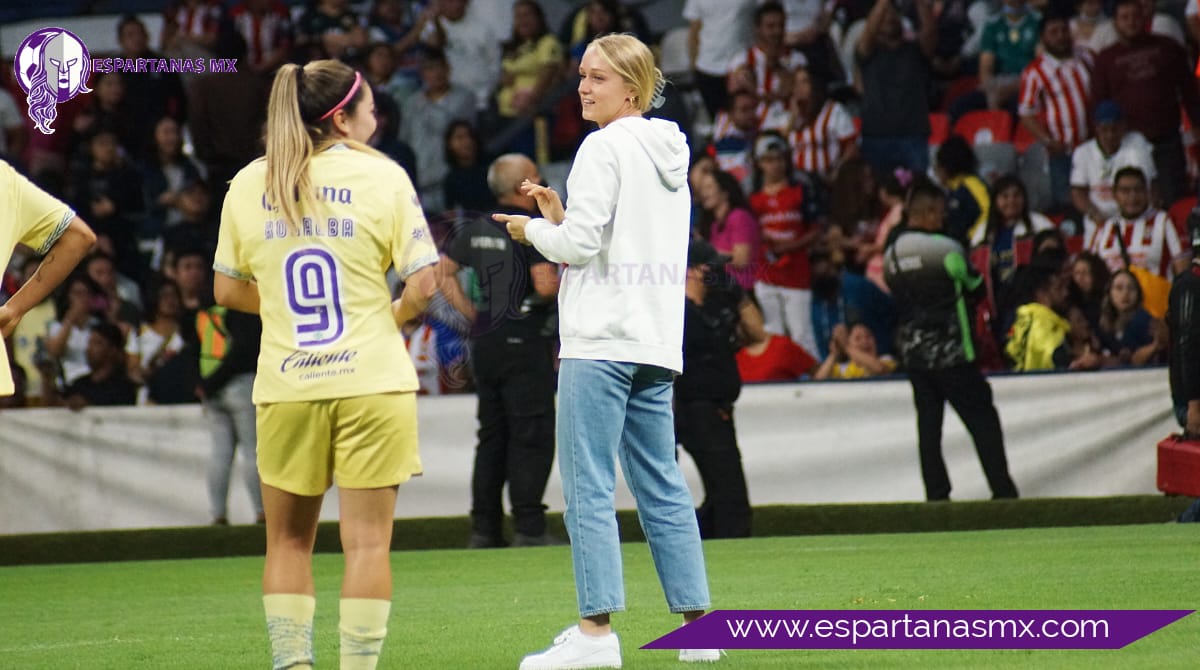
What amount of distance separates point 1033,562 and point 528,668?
12.6ft

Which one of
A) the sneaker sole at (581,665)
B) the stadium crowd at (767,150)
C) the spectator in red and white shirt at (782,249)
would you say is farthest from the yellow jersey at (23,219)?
the spectator in red and white shirt at (782,249)

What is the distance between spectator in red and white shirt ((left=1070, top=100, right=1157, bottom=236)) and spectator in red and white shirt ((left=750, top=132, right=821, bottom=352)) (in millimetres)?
2196

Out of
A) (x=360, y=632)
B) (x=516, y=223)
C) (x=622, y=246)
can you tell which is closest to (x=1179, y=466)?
(x=622, y=246)

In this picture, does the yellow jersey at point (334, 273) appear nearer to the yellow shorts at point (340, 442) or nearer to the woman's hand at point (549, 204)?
the yellow shorts at point (340, 442)

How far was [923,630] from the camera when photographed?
607 cm

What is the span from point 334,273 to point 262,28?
1310 cm

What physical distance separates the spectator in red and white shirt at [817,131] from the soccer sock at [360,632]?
11.1 meters

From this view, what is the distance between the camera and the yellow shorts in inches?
187

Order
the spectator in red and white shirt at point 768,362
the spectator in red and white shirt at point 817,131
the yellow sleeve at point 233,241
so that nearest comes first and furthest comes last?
the yellow sleeve at point 233,241, the spectator in red and white shirt at point 768,362, the spectator in red and white shirt at point 817,131

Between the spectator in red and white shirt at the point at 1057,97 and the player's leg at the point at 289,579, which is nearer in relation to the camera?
the player's leg at the point at 289,579

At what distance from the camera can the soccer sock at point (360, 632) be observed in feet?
15.6

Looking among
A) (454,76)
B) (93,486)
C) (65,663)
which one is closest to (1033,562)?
(65,663)

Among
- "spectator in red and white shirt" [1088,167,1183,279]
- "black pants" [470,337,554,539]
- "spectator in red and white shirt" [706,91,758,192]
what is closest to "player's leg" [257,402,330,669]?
"black pants" [470,337,554,539]

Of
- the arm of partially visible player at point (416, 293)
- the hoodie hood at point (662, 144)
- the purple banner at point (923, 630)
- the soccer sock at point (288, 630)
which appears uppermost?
the hoodie hood at point (662, 144)
